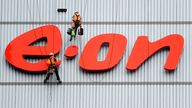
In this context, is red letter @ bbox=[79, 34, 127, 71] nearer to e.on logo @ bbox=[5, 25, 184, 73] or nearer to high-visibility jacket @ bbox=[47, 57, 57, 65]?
e.on logo @ bbox=[5, 25, 184, 73]

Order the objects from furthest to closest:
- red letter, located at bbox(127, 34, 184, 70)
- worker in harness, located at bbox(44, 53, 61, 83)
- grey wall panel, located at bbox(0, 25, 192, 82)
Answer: grey wall panel, located at bbox(0, 25, 192, 82) < red letter, located at bbox(127, 34, 184, 70) < worker in harness, located at bbox(44, 53, 61, 83)

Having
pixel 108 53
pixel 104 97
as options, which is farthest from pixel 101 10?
pixel 104 97

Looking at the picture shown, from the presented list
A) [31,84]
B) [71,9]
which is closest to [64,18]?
[71,9]

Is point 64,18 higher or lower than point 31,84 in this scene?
higher

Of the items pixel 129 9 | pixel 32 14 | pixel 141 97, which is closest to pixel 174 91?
pixel 141 97

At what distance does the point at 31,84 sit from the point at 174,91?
653 cm

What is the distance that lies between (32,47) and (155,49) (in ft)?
18.4

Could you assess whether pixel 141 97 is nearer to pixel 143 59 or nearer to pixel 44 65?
pixel 143 59

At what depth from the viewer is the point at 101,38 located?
44.8 meters

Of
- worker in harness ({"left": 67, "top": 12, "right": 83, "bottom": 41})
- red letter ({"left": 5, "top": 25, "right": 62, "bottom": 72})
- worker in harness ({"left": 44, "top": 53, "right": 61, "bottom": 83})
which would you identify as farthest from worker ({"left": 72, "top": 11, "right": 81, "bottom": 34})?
worker in harness ({"left": 44, "top": 53, "right": 61, "bottom": 83})

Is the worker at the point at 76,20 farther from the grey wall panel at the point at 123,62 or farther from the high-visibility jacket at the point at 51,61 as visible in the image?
the high-visibility jacket at the point at 51,61

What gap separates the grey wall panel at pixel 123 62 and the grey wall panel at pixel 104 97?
1.50ft

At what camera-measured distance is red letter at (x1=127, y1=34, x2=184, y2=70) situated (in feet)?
146

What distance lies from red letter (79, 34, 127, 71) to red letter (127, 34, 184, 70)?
61cm
